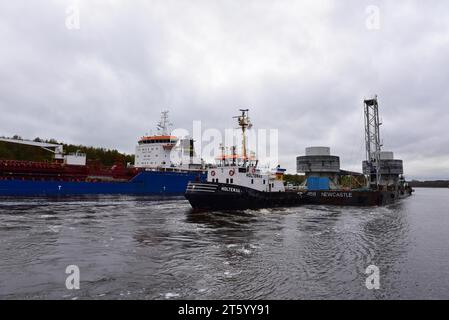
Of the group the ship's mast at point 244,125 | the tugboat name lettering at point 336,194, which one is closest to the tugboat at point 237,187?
the ship's mast at point 244,125

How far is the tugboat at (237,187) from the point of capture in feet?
99.0

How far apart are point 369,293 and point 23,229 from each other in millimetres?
18883

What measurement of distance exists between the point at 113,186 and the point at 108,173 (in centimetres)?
326

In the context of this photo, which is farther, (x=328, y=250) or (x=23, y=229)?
(x=23, y=229)

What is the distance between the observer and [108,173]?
5709cm

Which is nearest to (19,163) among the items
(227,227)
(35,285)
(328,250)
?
(227,227)

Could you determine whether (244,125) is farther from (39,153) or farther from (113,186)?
(39,153)

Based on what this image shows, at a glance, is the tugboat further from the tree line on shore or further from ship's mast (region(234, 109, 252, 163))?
the tree line on shore

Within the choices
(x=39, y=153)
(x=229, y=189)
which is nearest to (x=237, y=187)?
(x=229, y=189)

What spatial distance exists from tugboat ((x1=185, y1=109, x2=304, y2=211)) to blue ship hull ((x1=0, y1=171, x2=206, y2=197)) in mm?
8136

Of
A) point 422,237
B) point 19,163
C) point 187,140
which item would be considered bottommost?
point 422,237

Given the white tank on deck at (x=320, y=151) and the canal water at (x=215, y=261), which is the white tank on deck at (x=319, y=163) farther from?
the canal water at (x=215, y=261)

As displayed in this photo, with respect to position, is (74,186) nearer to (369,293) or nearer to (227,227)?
(227,227)
